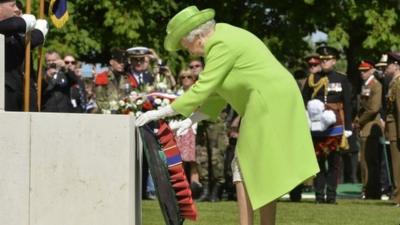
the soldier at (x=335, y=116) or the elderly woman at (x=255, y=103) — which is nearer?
the elderly woman at (x=255, y=103)

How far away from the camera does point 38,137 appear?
8.34 meters

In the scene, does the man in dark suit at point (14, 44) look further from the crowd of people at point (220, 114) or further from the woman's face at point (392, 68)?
the woman's face at point (392, 68)

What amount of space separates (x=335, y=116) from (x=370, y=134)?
228cm

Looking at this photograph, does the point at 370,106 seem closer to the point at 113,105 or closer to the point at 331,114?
the point at 331,114

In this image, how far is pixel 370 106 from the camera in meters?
18.6

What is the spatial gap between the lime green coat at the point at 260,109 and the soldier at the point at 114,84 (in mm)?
7696

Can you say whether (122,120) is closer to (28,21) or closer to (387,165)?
(28,21)

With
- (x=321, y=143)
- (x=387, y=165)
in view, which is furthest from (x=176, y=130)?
(x=387, y=165)

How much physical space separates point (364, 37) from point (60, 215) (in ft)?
69.9

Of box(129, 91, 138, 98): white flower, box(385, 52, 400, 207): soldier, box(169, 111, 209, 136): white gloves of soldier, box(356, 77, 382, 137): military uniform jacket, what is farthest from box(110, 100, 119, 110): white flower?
box(169, 111, 209, 136): white gloves of soldier

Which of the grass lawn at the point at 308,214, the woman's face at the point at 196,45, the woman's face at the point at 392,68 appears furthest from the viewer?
the woman's face at the point at 392,68

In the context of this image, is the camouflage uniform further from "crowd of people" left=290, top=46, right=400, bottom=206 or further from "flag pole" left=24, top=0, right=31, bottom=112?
"flag pole" left=24, top=0, right=31, bottom=112

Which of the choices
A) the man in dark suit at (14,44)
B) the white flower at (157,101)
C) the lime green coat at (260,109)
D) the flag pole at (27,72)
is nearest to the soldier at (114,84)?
the white flower at (157,101)

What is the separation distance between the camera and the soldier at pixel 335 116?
657 inches
